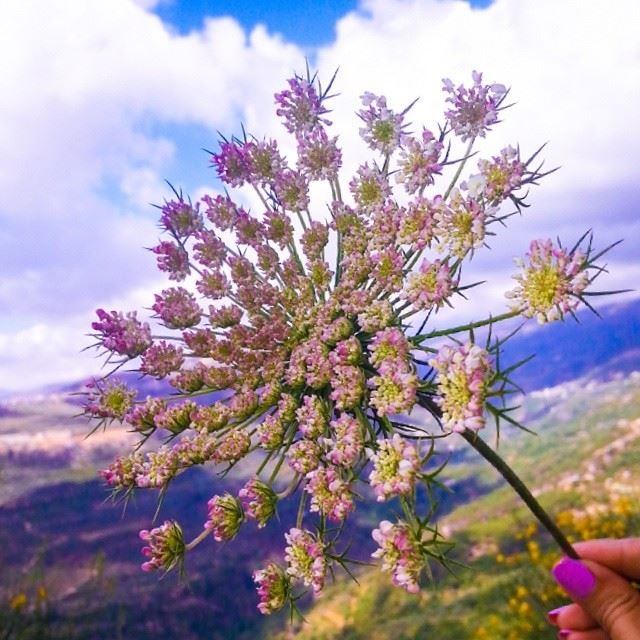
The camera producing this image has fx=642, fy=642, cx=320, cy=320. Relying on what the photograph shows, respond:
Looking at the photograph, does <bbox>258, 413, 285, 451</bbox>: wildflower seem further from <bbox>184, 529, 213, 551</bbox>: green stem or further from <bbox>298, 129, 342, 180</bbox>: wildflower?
<bbox>298, 129, 342, 180</bbox>: wildflower

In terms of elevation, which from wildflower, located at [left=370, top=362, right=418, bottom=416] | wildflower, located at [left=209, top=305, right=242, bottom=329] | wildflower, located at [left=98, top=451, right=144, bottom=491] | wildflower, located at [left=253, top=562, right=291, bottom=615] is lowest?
wildflower, located at [left=253, top=562, right=291, bottom=615]

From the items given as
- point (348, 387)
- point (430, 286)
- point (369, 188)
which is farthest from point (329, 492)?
point (369, 188)

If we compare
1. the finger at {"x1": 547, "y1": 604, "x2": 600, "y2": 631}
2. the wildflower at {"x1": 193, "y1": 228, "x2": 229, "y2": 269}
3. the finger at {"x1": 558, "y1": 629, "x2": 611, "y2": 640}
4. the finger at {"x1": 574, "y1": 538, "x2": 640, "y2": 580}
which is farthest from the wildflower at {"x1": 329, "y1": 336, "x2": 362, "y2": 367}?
the finger at {"x1": 558, "y1": 629, "x2": 611, "y2": 640}

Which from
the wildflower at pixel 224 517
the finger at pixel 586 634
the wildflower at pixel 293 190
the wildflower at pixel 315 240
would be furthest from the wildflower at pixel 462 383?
the finger at pixel 586 634

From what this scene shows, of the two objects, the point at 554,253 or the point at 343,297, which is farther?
the point at 343,297

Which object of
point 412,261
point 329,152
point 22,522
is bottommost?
point 22,522

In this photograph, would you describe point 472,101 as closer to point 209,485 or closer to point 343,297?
point 343,297

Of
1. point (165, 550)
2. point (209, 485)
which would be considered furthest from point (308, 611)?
point (165, 550)

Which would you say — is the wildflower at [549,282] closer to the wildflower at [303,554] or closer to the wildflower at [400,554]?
the wildflower at [400,554]
